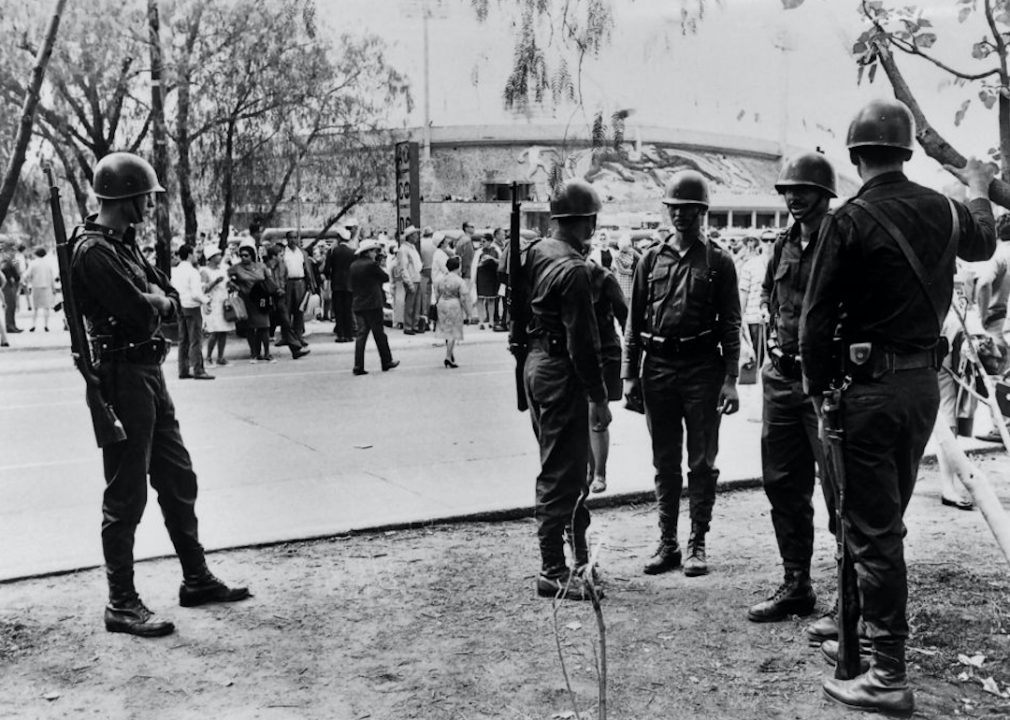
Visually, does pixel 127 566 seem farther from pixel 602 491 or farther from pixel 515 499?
pixel 602 491

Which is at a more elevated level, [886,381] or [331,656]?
[886,381]

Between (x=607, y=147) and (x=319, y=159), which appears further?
(x=319, y=159)

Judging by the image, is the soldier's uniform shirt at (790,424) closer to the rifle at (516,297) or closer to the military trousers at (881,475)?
the military trousers at (881,475)

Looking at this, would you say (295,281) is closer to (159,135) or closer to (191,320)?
(159,135)

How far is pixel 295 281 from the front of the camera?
57.9ft

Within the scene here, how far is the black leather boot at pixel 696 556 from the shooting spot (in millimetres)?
5449

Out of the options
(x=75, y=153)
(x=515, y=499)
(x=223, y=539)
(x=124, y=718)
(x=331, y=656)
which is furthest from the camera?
(x=75, y=153)

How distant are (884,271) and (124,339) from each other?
10.2ft

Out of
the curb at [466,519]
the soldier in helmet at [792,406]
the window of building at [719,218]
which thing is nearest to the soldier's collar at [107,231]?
the curb at [466,519]

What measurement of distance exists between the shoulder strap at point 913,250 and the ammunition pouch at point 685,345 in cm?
164

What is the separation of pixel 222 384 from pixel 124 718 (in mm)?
9780

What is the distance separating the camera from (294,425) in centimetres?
1016

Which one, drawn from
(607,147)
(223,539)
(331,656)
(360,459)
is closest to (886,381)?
(607,147)

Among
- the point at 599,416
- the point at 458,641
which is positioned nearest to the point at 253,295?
the point at 599,416
